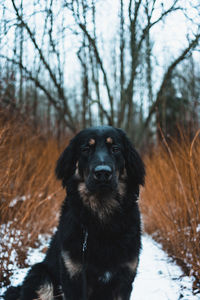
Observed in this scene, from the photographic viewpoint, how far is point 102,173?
241 centimetres

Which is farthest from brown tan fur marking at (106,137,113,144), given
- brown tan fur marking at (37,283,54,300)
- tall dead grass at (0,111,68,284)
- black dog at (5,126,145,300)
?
brown tan fur marking at (37,283,54,300)

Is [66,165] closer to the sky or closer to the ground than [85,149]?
closer to the ground

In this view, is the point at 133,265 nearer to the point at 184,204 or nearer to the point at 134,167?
the point at 134,167

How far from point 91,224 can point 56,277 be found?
646 millimetres

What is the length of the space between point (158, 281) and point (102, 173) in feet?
7.07

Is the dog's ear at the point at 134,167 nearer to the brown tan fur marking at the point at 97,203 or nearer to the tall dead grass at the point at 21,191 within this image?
the brown tan fur marking at the point at 97,203

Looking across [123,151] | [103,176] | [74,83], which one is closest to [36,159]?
[123,151]

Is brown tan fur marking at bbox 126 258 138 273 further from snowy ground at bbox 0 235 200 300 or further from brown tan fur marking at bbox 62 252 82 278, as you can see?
snowy ground at bbox 0 235 200 300

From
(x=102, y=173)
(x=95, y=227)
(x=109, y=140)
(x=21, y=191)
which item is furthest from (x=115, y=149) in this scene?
(x=21, y=191)

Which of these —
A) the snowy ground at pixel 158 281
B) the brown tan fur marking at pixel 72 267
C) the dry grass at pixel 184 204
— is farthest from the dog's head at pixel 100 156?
the snowy ground at pixel 158 281

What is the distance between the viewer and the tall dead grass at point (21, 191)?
11.0 ft

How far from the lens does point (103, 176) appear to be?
2424mm

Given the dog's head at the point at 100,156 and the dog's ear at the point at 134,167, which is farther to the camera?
the dog's ear at the point at 134,167

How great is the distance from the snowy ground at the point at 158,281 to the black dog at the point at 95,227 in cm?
79
